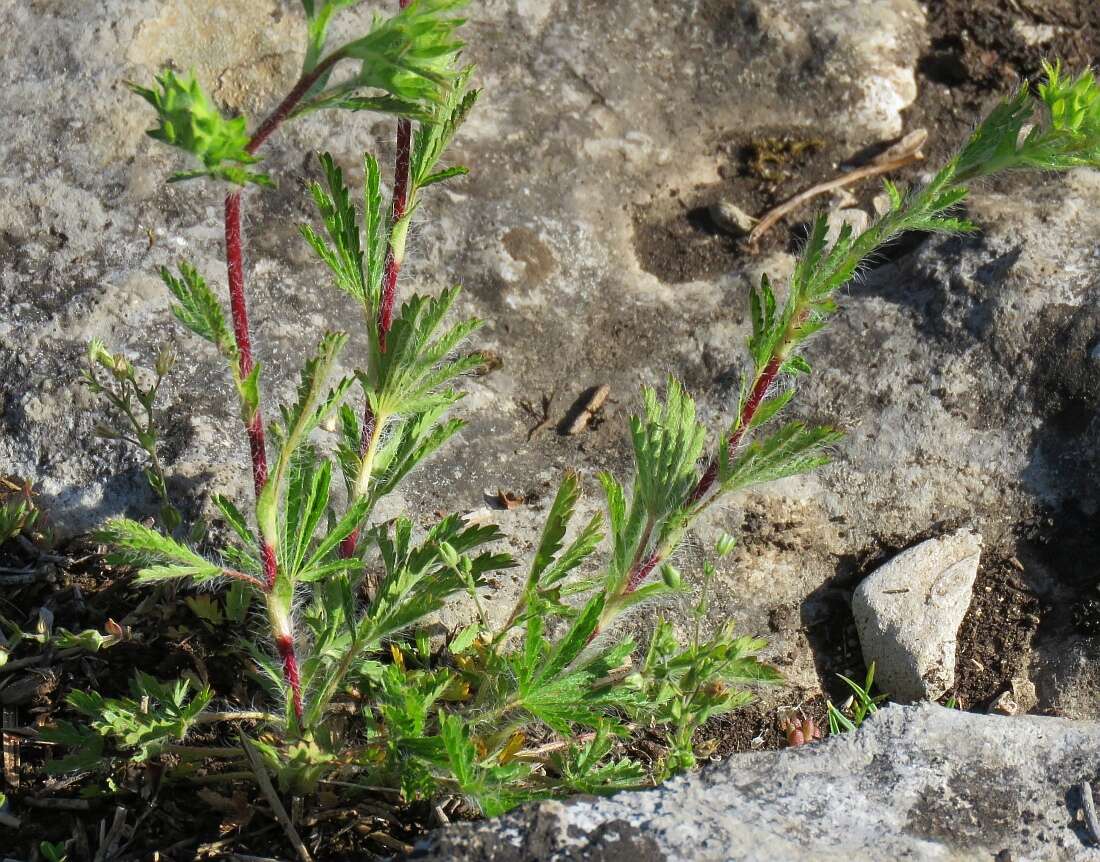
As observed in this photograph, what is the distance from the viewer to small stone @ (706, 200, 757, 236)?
14.5 ft

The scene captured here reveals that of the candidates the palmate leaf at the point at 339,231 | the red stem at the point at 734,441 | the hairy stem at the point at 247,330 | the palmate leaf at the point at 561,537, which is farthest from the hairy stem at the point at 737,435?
the palmate leaf at the point at 339,231

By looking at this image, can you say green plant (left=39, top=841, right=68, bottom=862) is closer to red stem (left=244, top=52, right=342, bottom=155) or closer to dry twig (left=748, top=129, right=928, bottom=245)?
red stem (left=244, top=52, right=342, bottom=155)

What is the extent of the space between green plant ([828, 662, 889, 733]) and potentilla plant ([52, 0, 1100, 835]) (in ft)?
2.00

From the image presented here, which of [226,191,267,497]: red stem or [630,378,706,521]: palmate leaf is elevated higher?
[226,191,267,497]: red stem

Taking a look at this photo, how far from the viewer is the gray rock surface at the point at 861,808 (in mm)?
2145

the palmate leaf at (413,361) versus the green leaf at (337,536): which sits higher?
the palmate leaf at (413,361)

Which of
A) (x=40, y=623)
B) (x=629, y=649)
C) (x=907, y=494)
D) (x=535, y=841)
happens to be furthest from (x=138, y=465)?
(x=907, y=494)

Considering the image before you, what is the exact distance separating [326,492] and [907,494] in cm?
199

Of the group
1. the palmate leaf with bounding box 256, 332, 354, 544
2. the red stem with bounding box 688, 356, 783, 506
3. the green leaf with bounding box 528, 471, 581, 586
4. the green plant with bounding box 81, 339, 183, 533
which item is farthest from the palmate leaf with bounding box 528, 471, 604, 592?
the green plant with bounding box 81, 339, 183, 533

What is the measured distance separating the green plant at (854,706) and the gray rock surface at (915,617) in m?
0.07

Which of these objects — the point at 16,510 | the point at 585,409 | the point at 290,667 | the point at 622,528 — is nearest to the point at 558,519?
the point at 622,528

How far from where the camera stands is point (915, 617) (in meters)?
3.34

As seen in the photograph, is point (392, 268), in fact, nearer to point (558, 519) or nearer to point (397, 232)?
point (397, 232)

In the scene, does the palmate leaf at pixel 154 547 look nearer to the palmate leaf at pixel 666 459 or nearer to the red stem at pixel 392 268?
the red stem at pixel 392 268
